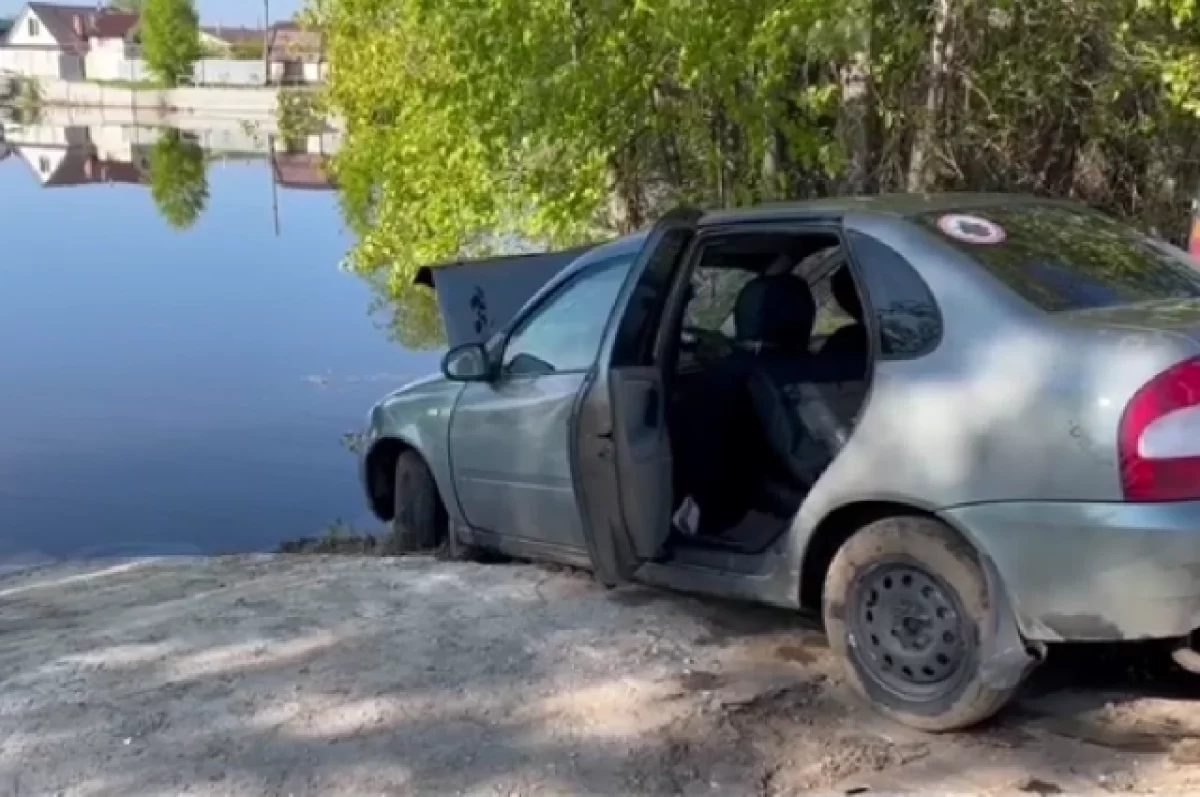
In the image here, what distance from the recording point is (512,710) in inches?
196

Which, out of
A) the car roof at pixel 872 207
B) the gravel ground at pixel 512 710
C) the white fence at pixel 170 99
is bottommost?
the gravel ground at pixel 512 710

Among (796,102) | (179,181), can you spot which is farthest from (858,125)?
(179,181)

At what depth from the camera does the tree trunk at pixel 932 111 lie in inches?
529

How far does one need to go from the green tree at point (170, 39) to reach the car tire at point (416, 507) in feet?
323

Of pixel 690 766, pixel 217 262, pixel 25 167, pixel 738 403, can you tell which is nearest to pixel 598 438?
pixel 738 403

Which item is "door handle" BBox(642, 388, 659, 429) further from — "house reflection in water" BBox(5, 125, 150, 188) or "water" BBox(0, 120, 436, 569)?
"house reflection in water" BBox(5, 125, 150, 188)

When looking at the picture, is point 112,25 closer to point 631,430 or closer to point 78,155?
point 78,155

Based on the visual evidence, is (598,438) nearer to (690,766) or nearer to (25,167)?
(690,766)

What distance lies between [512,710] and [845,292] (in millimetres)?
2066

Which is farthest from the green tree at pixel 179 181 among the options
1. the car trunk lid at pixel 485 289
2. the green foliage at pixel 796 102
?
the car trunk lid at pixel 485 289

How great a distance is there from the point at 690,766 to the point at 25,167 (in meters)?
62.6

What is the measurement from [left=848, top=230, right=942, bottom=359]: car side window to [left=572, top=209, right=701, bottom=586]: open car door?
1009mm

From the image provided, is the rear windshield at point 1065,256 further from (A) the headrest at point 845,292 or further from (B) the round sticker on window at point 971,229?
(A) the headrest at point 845,292

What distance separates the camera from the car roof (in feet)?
17.1
